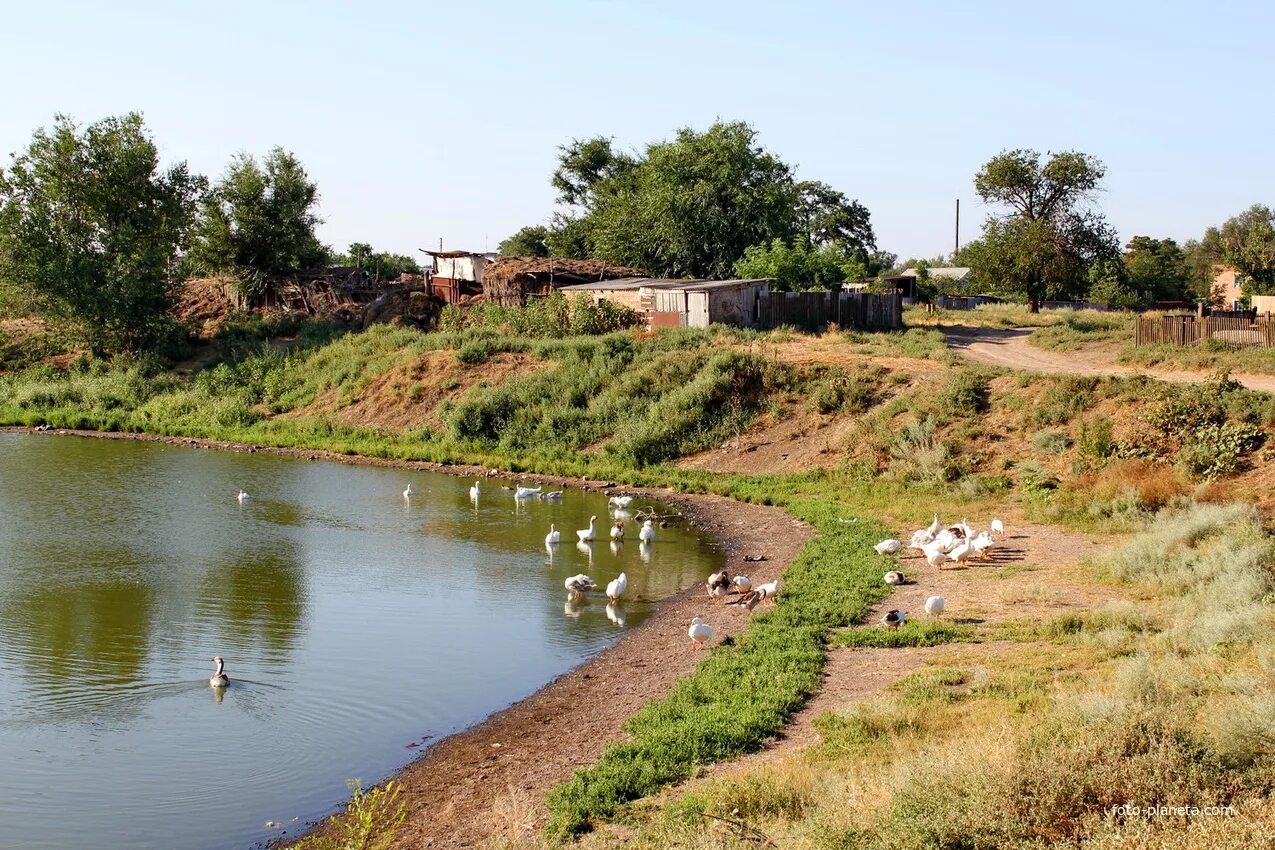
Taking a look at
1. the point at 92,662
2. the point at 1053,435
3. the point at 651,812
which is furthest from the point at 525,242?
the point at 651,812

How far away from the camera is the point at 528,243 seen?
3275 inches

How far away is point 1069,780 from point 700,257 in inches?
2102

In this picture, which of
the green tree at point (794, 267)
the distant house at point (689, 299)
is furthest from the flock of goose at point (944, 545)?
the green tree at point (794, 267)

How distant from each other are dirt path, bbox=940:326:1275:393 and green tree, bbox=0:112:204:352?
114ft

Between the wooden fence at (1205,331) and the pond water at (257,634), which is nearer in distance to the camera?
the pond water at (257,634)

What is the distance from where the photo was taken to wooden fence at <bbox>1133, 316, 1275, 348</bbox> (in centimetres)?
3834

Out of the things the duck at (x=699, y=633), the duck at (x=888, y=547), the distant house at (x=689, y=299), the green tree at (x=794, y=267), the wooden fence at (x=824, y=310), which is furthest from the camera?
the green tree at (x=794, y=267)

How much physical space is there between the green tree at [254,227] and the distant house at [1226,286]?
60.3 meters

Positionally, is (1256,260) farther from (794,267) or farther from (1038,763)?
(1038,763)

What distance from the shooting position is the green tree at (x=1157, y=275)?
86.1 meters

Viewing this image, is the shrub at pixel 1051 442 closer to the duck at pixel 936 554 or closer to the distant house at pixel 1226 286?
the duck at pixel 936 554

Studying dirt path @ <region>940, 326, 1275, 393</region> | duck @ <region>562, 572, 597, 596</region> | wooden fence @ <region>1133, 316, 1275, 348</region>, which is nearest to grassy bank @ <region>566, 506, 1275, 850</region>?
duck @ <region>562, 572, 597, 596</region>

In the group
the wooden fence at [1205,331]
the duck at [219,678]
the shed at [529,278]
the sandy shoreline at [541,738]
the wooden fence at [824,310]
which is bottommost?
the sandy shoreline at [541,738]

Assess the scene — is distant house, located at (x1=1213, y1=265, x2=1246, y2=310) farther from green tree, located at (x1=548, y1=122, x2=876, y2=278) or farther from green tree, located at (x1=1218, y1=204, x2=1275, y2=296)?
green tree, located at (x1=548, y1=122, x2=876, y2=278)
